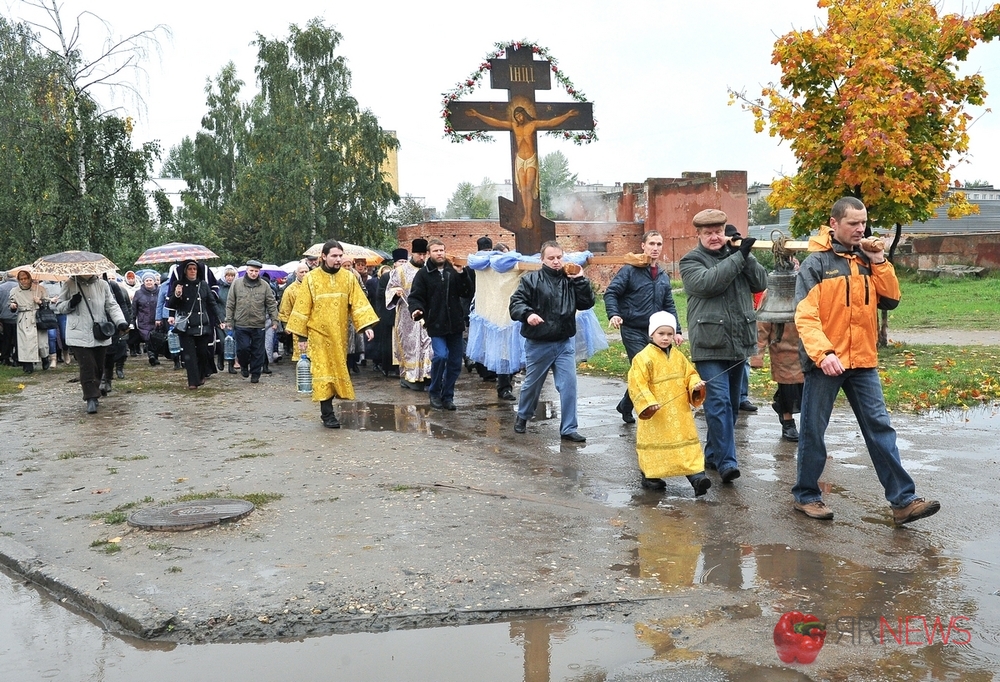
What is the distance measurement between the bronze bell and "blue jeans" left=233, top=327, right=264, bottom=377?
8.96 m

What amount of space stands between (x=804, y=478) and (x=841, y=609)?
1.75 meters

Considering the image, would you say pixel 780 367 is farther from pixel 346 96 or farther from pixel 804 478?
pixel 346 96

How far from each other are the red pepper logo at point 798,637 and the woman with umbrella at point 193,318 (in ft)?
36.1

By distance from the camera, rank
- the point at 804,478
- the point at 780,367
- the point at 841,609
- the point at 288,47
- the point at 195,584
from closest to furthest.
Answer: the point at 841,609 → the point at 195,584 → the point at 804,478 → the point at 780,367 → the point at 288,47

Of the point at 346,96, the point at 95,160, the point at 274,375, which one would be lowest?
the point at 274,375

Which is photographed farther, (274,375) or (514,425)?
(274,375)

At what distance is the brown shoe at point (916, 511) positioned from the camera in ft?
18.6

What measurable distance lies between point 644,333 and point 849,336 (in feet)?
11.3

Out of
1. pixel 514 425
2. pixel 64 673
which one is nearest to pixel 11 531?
pixel 64 673

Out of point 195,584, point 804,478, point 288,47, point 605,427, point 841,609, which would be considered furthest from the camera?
point 288,47

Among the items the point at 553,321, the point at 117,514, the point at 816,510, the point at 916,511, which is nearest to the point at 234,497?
the point at 117,514

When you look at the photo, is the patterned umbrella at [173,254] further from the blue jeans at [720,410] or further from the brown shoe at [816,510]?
the brown shoe at [816,510]

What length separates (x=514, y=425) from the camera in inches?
388

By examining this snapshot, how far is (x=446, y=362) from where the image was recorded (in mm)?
11273
